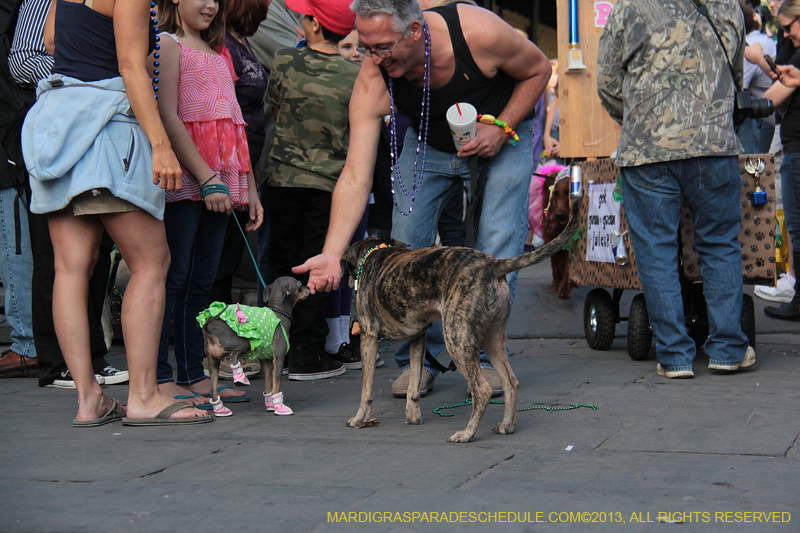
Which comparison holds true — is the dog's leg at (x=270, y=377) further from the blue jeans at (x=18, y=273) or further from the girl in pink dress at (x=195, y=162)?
the blue jeans at (x=18, y=273)

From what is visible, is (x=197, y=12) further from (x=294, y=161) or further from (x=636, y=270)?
(x=636, y=270)

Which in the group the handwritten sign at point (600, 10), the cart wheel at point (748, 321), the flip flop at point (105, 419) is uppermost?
the handwritten sign at point (600, 10)

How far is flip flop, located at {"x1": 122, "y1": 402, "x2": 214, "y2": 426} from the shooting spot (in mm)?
3531

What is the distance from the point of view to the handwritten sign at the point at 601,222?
524 cm

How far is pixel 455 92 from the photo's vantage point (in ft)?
13.3

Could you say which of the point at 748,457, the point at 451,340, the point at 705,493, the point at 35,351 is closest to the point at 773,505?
the point at 705,493

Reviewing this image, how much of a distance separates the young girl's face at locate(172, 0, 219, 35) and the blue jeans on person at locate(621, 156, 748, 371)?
235cm

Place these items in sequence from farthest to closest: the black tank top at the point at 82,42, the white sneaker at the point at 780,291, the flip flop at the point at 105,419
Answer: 1. the white sneaker at the point at 780,291
2. the flip flop at the point at 105,419
3. the black tank top at the point at 82,42

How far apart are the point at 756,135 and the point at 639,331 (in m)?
2.87

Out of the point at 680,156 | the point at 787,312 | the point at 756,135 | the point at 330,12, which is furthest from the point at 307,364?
the point at 756,135

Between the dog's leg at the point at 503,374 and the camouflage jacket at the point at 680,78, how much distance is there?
1.49 meters

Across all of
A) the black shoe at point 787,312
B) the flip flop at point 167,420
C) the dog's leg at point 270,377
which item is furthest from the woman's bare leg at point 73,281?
the black shoe at point 787,312

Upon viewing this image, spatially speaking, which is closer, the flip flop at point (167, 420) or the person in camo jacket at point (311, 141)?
the flip flop at point (167, 420)

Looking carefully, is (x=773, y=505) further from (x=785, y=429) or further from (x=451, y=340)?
(x=451, y=340)
